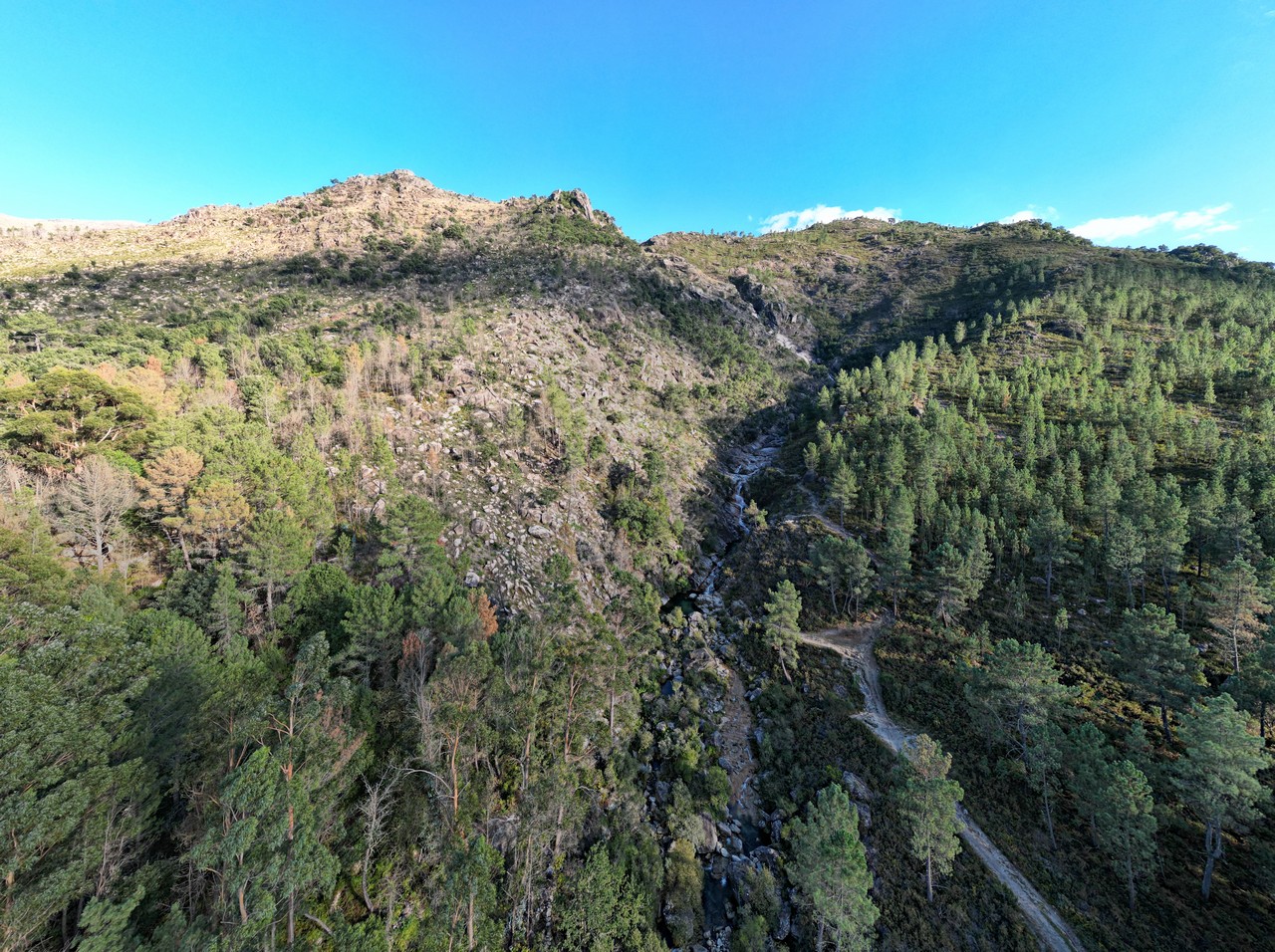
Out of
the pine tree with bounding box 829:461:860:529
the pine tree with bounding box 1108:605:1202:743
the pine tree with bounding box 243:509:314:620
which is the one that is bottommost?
the pine tree with bounding box 1108:605:1202:743

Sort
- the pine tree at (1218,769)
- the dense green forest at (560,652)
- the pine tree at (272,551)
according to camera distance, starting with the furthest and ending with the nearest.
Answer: the pine tree at (272,551)
the pine tree at (1218,769)
the dense green forest at (560,652)

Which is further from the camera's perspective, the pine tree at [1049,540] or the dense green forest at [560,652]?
the pine tree at [1049,540]

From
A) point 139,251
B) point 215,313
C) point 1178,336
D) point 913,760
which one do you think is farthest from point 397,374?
point 1178,336

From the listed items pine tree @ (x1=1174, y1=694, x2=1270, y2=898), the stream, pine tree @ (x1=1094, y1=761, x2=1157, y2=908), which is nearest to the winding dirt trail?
pine tree @ (x1=1094, y1=761, x2=1157, y2=908)

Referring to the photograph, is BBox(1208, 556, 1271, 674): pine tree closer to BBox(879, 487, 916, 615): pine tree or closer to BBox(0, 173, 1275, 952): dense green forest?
BBox(0, 173, 1275, 952): dense green forest

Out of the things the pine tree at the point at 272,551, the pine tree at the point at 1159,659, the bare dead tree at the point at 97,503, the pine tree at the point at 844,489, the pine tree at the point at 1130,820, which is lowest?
the pine tree at the point at 1130,820

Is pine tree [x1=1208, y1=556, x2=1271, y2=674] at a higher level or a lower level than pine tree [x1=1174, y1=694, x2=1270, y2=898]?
higher

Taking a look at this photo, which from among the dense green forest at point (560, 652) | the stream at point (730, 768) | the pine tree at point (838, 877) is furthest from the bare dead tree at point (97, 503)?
the pine tree at point (838, 877)

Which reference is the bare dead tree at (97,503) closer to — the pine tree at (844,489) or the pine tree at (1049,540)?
the pine tree at (844,489)
